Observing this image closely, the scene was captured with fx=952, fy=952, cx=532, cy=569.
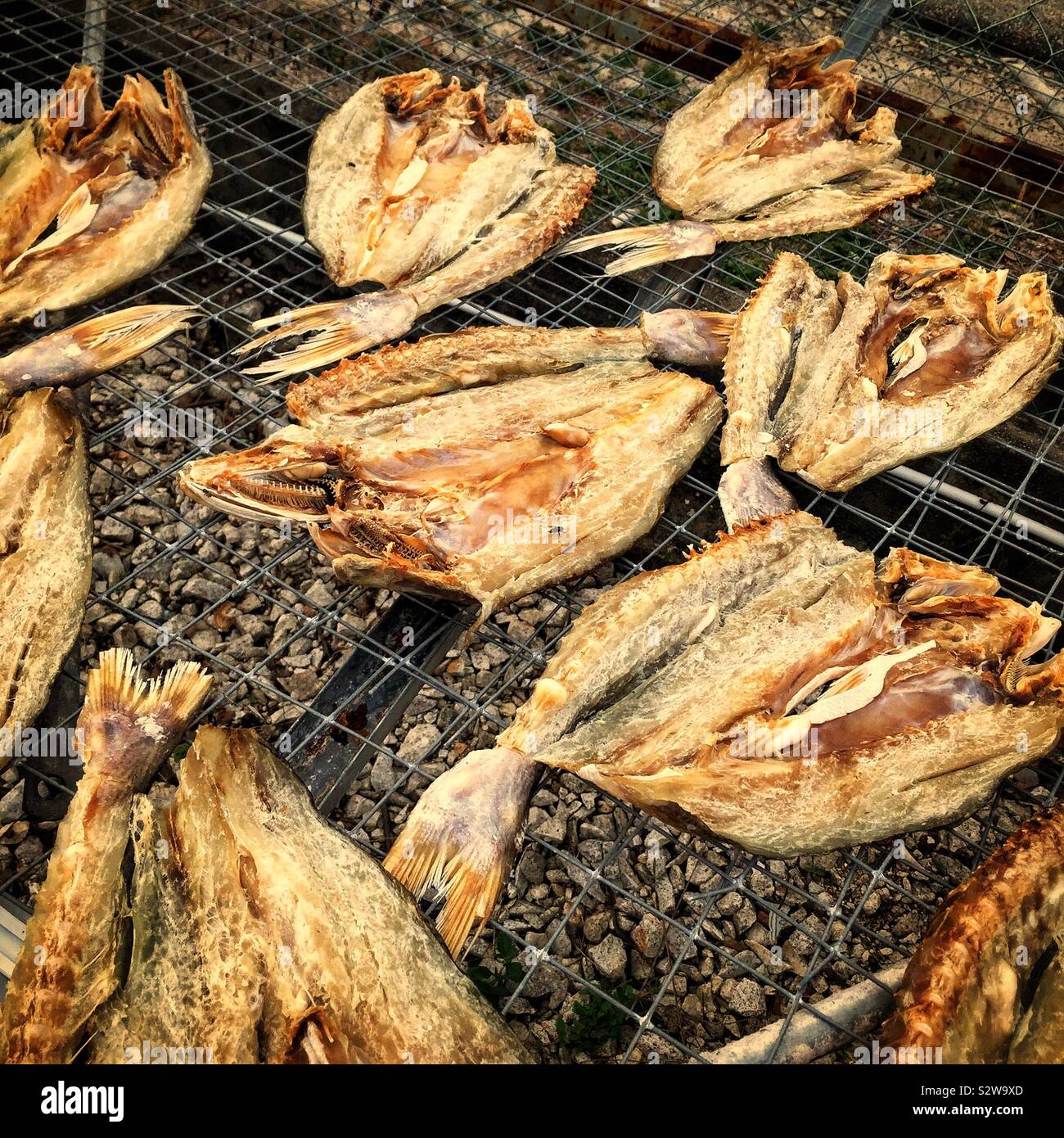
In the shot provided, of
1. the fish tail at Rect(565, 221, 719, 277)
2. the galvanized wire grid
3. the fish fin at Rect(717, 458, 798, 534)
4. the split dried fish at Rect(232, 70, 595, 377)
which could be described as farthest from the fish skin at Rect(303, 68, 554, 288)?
the fish fin at Rect(717, 458, 798, 534)

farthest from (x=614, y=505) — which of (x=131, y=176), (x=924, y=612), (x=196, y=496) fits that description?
(x=131, y=176)

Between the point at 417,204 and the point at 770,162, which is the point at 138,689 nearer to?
the point at 417,204

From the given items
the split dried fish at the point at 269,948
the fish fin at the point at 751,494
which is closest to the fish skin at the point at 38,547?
the split dried fish at the point at 269,948

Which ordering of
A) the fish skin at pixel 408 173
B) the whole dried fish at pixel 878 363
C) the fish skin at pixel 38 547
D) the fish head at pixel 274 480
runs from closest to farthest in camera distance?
the fish skin at pixel 38 547 < the fish head at pixel 274 480 < the whole dried fish at pixel 878 363 < the fish skin at pixel 408 173

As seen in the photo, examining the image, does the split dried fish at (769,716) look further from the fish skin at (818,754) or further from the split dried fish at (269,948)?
the split dried fish at (269,948)

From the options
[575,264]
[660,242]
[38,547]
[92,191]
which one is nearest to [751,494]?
[660,242]
